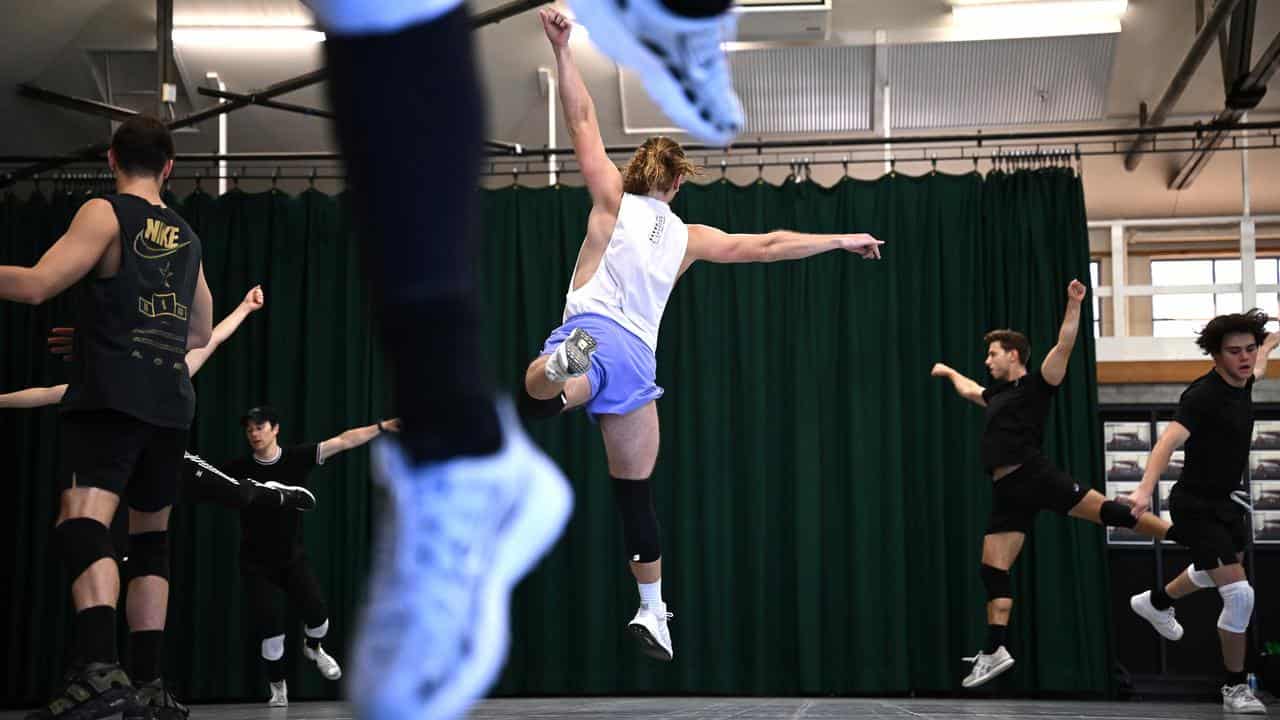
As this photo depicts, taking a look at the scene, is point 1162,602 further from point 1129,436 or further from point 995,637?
point 1129,436

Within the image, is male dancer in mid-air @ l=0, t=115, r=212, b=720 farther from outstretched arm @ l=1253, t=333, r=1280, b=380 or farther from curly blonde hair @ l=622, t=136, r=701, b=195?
outstretched arm @ l=1253, t=333, r=1280, b=380

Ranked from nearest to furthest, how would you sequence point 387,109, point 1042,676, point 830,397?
point 387,109, point 1042,676, point 830,397

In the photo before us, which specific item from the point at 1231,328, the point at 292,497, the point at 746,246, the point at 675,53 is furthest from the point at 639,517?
the point at 1231,328

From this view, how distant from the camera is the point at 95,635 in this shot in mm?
2625

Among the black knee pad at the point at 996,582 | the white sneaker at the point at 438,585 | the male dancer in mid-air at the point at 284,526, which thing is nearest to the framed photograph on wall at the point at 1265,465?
the black knee pad at the point at 996,582

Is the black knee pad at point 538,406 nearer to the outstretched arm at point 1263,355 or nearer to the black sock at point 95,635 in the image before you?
the black sock at point 95,635

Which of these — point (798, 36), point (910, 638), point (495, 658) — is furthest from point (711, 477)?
point (495, 658)

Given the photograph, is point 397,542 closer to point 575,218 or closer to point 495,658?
point 495,658

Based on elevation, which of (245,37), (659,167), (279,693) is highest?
(245,37)

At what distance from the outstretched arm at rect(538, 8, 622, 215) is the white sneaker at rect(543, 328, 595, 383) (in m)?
0.49

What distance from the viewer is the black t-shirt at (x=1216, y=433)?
5285 mm

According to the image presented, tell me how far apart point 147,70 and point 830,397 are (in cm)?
513

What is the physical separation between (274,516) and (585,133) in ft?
13.1

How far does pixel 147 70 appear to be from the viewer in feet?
27.4
